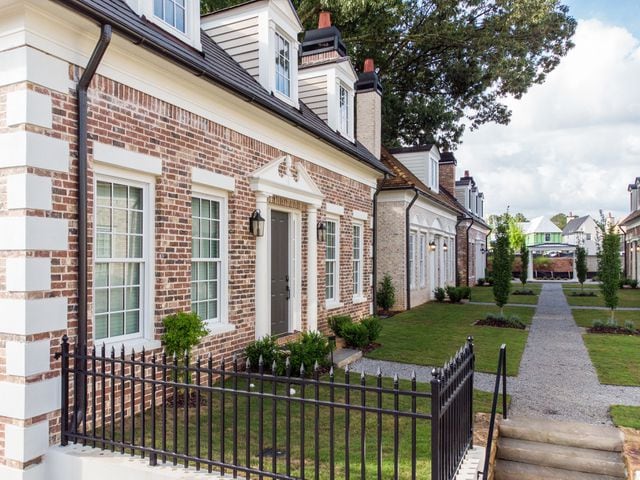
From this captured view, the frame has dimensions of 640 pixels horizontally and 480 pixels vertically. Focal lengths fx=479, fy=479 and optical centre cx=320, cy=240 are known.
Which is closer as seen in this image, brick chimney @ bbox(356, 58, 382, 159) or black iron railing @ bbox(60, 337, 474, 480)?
black iron railing @ bbox(60, 337, 474, 480)

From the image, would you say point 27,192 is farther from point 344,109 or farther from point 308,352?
point 344,109

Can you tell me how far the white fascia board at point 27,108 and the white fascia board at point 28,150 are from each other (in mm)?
113

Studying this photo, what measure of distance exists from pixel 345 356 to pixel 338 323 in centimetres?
130

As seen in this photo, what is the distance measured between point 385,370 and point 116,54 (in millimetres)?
6411

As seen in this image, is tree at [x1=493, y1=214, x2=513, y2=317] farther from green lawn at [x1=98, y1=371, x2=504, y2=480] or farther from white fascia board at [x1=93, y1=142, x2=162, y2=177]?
white fascia board at [x1=93, y1=142, x2=162, y2=177]

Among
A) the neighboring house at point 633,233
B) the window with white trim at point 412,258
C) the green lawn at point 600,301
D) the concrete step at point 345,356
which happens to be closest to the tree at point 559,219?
the neighboring house at point 633,233

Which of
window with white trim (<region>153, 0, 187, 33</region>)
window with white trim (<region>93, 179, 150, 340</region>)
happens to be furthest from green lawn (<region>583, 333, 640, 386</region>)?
window with white trim (<region>153, 0, 187, 33</region>)

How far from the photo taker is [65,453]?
13.9 ft

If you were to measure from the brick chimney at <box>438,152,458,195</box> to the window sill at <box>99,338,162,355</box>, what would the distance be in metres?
21.5

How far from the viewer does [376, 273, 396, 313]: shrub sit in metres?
16.1

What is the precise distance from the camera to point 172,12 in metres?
6.65

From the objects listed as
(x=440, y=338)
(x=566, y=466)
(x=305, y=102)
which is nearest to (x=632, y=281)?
(x=440, y=338)

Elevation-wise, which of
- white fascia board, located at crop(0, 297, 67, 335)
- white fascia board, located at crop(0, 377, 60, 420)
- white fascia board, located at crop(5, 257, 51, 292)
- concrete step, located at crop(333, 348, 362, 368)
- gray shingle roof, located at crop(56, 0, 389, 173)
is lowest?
concrete step, located at crop(333, 348, 362, 368)

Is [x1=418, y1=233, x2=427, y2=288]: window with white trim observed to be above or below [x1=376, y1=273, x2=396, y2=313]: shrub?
above
